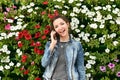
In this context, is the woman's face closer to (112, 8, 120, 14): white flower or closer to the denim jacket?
the denim jacket

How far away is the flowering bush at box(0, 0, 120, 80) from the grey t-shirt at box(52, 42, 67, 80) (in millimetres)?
867

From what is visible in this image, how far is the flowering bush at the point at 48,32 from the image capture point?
5.89m

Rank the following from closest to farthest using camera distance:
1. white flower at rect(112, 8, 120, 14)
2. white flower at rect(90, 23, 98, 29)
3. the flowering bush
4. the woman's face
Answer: the woman's face
the flowering bush
white flower at rect(90, 23, 98, 29)
white flower at rect(112, 8, 120, 14)

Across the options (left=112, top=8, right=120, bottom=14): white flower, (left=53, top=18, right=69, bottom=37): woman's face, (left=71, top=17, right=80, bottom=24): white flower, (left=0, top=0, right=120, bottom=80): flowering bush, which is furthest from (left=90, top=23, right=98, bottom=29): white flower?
(left=53, top=18, right=69, bottom=37): woman's face

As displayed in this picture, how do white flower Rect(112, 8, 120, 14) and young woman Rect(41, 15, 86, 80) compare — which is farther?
white flower Rect(112, 8, 120, 14)

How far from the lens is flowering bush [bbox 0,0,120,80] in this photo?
589 centimetres

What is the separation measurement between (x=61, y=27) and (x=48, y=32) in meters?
1.21

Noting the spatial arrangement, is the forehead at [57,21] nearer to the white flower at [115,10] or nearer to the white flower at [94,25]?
the white flower at [94,25]

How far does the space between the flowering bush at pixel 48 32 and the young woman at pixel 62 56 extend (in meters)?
0.84

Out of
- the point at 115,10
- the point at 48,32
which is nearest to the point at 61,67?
the point at 48,32

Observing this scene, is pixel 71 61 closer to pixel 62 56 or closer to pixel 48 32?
pixel 62 56

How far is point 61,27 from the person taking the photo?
4852 mm

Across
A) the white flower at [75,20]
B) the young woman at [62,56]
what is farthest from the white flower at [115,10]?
the young woman at [62,56]

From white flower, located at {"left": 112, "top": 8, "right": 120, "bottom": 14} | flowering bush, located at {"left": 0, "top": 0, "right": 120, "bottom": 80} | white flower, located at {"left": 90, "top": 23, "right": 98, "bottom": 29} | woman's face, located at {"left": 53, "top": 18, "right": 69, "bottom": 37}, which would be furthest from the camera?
white flower, located at {"left": 112, "top": 8, "right": 120, "bottom": 14}
